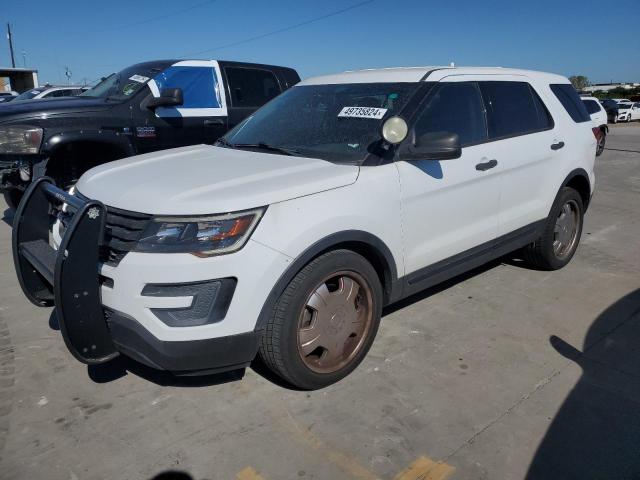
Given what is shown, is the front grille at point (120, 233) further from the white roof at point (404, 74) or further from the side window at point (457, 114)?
the white roof at point (404, 74)

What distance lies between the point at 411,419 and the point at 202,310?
4.07ft

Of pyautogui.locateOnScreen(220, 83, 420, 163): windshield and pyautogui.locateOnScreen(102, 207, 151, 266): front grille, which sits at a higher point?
pyautogui.locateOnScreen(220, 83, 420, 163): windshield

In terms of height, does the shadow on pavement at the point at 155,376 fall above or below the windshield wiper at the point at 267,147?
below

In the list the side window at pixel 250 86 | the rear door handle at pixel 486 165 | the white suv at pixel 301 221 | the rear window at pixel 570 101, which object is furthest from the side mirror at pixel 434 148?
the side window at pixel 250 86

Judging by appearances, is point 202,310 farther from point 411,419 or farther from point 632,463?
point 632,463

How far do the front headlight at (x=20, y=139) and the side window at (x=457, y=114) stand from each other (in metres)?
3.90

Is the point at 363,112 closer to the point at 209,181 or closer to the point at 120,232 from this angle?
the point at 209,181

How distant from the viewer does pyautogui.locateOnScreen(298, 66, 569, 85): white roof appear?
12.1 ft

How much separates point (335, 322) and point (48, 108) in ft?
13.7

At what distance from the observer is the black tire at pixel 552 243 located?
184 inches

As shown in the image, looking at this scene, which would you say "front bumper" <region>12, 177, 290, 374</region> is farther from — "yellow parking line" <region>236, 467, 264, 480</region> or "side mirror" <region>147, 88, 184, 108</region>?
"side mirror" <region>147, 88, 184, 108</region>

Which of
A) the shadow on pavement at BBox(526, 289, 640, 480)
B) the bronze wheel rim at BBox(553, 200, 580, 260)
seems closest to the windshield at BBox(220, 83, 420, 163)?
the shadow on pavement at BBox(526, 289, 640, 480)

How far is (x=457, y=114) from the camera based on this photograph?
373 centimetres

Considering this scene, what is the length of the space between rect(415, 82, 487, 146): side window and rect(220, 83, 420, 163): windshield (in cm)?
19
